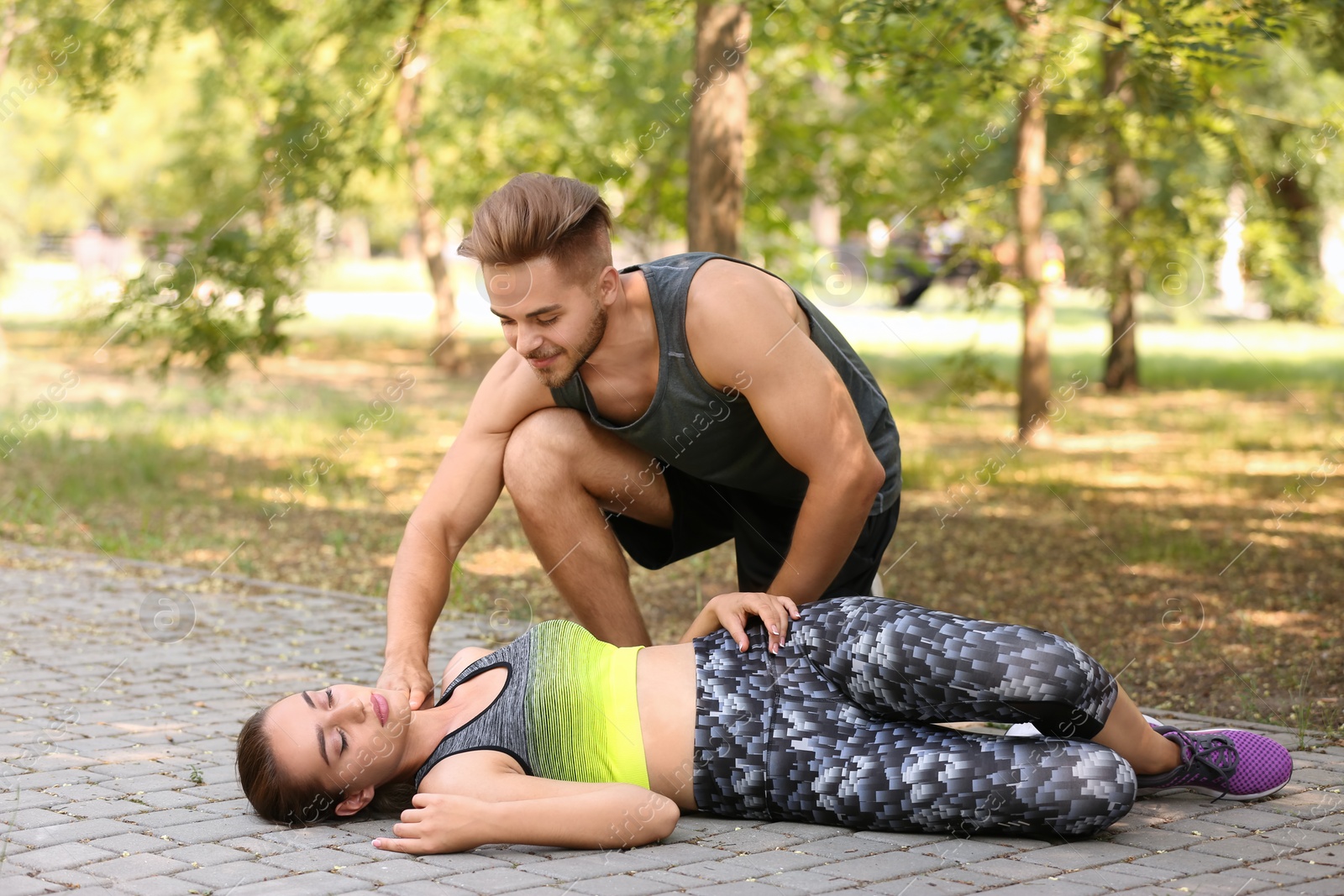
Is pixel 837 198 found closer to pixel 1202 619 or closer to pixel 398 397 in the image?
pixel 398 397

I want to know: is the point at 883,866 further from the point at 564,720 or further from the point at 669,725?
the point at 564,720

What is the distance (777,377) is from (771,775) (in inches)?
39.8

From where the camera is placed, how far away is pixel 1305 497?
27.8 feet

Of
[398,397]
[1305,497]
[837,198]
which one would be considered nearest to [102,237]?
[398,397]

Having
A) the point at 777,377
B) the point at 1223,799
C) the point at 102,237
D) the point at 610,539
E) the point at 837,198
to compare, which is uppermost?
the point at 102,237

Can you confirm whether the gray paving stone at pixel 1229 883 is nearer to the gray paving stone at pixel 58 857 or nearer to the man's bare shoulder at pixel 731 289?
the man's bare shoulder at pixel 731 289

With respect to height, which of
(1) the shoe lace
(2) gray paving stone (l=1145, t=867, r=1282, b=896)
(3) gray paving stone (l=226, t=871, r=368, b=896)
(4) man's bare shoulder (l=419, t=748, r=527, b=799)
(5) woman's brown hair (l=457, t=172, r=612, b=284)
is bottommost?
(2) gray paving stone (l=1145, t=867, r=1282, b=896)

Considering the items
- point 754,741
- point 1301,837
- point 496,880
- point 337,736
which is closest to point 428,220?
point 337,736

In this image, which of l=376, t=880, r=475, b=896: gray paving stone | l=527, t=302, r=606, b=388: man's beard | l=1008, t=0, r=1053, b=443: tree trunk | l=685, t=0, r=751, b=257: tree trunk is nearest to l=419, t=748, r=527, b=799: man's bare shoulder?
l=376, t=880, r=475, b=896: gray paving stone

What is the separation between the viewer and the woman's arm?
3.00 meters

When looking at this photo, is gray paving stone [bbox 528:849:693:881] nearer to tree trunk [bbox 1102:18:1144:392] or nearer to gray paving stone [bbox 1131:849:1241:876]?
gray paving stone [bbox 1131:849:1241:876]

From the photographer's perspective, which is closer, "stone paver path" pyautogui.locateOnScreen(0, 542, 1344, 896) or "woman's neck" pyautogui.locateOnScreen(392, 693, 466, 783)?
"stone paver path" pyautogui.locateOnScreen(0, 542, 1344, 896)

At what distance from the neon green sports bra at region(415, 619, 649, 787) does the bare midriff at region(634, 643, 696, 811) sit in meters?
0.02

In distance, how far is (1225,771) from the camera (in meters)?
3.38
